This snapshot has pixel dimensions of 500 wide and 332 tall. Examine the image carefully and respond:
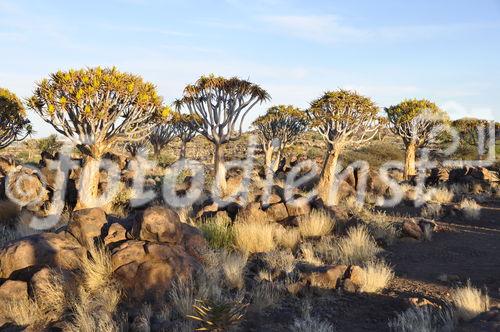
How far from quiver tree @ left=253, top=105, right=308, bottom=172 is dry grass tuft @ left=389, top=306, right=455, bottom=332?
75.0 feet

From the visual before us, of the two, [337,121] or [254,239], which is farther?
[337,121]

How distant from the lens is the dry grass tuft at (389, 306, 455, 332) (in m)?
4.69

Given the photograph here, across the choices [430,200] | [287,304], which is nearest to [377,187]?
[430,200]

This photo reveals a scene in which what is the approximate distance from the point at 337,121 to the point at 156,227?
10.3 meters

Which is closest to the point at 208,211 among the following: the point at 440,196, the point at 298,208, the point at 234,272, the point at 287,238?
the point at 298,208

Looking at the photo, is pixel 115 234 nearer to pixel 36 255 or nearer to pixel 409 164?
pixel 36 255

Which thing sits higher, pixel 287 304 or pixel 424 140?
pixel 424 140

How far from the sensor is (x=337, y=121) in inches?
606

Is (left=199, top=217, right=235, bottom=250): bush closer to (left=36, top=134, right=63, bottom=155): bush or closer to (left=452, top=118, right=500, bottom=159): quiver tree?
(left=36, top=134, right=63, bottom=155): bush

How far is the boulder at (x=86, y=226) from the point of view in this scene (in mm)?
6723

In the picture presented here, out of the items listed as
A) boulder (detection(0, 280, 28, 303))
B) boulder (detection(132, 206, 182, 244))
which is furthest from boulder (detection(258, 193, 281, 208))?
boulder (detection(0, 280, 28, 303))

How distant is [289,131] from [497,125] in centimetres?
1959

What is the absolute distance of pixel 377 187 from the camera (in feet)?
59.4

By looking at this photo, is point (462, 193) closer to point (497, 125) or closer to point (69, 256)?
point (69, 256)
